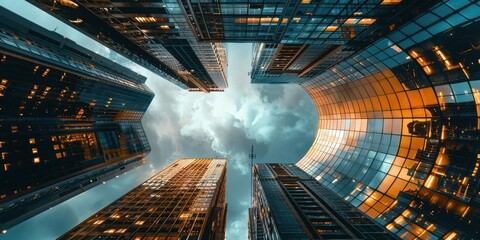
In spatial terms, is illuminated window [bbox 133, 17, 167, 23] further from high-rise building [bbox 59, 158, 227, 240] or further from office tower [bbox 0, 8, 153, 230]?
high-rise building [bbox 59, 158, 227, 240]

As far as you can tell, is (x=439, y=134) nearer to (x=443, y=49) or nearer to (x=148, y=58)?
(x=443, y=49)

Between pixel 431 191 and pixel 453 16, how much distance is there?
54.3 feet

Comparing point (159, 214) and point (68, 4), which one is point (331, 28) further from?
point (159, 214)

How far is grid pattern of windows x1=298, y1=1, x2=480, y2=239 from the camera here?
16.4 meters

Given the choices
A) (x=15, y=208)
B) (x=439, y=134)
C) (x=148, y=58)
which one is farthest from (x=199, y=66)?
(x=439, y=134)

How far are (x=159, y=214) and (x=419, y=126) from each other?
212 ft

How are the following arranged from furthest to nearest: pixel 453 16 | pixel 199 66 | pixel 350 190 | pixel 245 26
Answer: pixel 199 66, pixel 245 26, pixel 350 190, pixel 453 16

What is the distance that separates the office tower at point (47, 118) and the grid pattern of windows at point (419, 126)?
59872 millimetres

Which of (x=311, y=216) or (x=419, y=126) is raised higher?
(x=419, y=126)

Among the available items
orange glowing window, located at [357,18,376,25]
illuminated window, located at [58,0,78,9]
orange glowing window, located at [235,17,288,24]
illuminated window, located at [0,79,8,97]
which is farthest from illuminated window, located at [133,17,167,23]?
orange glowing window, located at [357,18,376,25]

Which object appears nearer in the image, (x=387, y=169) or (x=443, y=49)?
(x=443, y=49)

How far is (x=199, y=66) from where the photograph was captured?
90938mm

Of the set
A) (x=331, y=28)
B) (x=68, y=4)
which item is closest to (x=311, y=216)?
(x=331, y=28)

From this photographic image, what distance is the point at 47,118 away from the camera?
56812 millimetres
